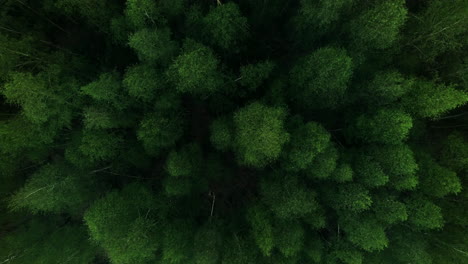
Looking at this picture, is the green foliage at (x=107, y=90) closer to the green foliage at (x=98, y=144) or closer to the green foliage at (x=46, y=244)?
the green foliage at (x=98, y=144)

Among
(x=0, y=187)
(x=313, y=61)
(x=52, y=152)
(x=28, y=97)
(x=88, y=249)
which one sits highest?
(x=28, y=97)

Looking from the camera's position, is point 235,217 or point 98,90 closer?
point 98,90

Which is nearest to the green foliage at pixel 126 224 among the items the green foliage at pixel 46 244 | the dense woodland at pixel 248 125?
the dense woodland at pixel 248 125

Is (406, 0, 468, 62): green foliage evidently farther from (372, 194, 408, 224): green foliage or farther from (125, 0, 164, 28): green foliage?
(125, 0, 164, 28): green foliage

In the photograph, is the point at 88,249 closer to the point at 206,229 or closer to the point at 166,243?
the point at 166,243

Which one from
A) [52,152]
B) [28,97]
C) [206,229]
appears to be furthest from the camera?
[52,152]

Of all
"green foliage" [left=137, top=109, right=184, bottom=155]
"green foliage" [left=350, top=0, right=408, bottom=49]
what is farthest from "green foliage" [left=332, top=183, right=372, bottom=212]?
"green foliage" [left=137, top=109, right=184, bottom=155]

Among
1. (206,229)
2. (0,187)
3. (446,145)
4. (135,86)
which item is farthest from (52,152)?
(446,145)

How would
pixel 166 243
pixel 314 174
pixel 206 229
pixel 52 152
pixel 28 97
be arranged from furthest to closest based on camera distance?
pixel 52 152, pixel 206 229, pixel 166 243, pixel 314 174, pixel 28 97
